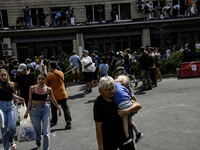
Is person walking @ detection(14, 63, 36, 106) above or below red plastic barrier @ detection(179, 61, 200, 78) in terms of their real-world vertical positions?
above

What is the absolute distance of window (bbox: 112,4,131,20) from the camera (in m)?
25.3

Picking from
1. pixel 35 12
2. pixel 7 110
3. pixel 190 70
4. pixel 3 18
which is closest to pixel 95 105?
pixel 7 110

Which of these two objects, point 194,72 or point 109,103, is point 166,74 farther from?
point 109,103

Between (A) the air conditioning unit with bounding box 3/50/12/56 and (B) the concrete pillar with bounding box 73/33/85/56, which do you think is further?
(B) the concrete pillar with bounding box 73/33/85/56

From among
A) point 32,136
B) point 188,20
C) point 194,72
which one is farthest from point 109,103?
point 188,20

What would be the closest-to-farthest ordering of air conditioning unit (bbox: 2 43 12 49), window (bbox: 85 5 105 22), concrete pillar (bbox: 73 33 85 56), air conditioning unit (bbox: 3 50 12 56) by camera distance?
air conditioning unit (bbox: 2 43 12 49)
air conditioning unit (bbox: 3 50 12 56)
concrete pillar (bbox: 73 33 85 56)
window (bbox: 85 5 105 22)

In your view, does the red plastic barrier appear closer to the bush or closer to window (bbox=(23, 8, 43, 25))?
the bush

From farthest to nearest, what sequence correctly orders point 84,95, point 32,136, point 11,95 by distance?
point 84,95 < point 11,95 < point 32,136

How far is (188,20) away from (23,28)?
17.1 m

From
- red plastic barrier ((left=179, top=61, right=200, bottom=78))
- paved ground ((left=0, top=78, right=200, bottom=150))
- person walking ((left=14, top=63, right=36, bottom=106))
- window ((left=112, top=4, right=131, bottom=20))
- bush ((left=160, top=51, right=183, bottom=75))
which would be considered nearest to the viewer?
paved ground ((left=0, top=78, right=200, bottom=150))

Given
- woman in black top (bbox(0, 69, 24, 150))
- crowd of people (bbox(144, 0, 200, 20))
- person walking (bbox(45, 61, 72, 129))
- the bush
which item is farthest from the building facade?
woman in black top (bbox(0, 69, 24, 150))

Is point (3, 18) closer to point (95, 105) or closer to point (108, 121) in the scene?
point (95, 105)

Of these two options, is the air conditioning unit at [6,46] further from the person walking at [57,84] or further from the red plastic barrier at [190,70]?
the person walking at [57,84]

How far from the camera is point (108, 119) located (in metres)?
3.20
